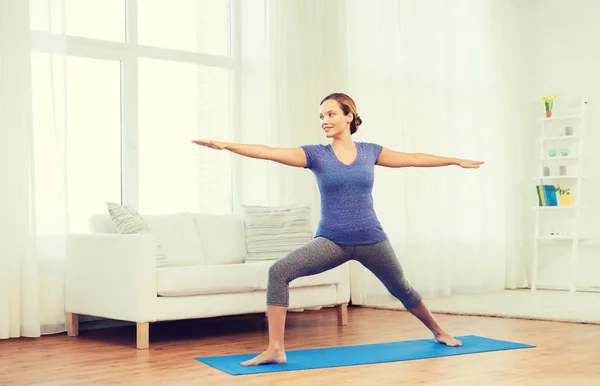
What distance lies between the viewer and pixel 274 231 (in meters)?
5.57

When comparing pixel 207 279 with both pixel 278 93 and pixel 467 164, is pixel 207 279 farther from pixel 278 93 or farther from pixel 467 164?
pixel 278 93

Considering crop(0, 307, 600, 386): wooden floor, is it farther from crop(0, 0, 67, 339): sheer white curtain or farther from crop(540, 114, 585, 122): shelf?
crop(540, 114, 585, 122): shelf

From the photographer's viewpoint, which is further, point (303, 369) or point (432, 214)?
point (432, 214)

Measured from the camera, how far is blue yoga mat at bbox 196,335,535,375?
3.70m

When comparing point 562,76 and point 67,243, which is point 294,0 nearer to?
point 67,243

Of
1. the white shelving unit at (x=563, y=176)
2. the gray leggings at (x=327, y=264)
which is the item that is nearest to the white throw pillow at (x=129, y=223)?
the gray leggings at (x=327, y=264)

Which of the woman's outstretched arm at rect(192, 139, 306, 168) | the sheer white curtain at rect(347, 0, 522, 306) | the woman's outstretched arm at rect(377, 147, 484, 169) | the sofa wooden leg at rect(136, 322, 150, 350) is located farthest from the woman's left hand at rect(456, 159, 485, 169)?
the sheer white curtain at rect(347, 0, 522, 306)

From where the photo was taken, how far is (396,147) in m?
7.12

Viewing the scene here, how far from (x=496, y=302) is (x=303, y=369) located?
3391 mm

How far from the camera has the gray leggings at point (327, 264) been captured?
12.5ft

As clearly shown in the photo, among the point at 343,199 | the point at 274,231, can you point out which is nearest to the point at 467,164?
the point at 343,199

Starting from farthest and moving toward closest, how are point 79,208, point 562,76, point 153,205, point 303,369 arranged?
point 562,76 < point 153,205 < point 79,208 < point 303,369

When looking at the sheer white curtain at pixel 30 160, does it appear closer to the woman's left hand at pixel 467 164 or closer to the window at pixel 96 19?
the window at pixel 96 19

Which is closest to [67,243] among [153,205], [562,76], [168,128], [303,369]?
[153,205]
